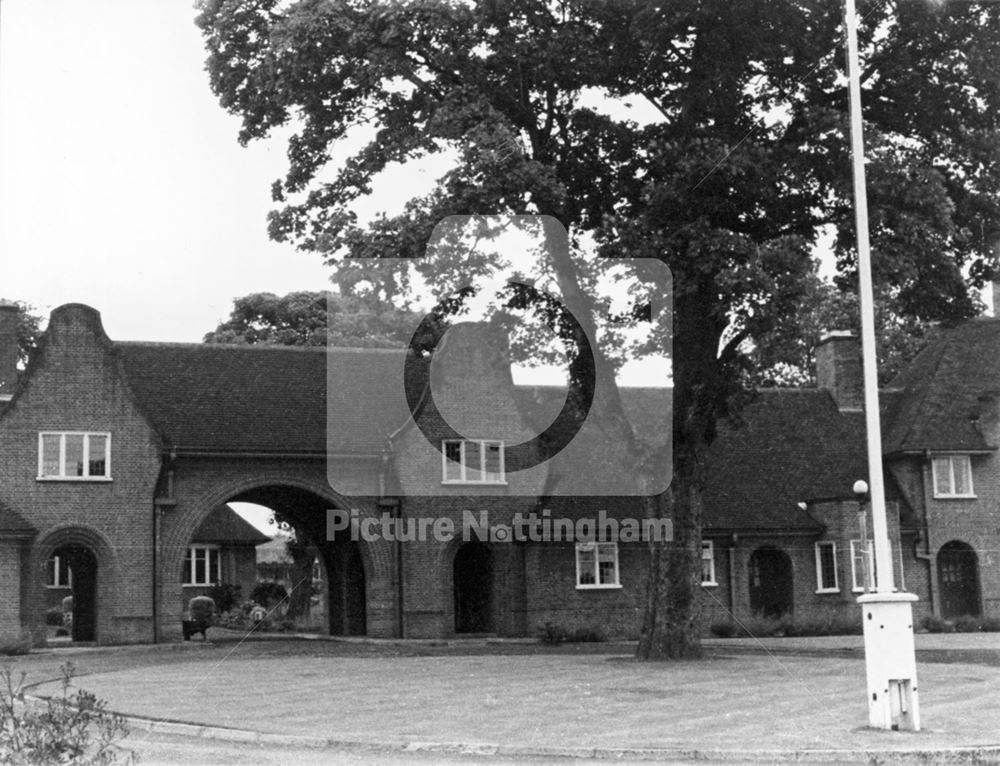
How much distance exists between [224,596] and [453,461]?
2079 cm

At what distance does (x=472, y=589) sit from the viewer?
4631cm

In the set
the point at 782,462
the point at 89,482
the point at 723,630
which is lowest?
the point at 723,630

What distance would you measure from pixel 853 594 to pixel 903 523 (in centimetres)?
320

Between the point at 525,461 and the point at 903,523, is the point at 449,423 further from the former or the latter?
the point at 903,523

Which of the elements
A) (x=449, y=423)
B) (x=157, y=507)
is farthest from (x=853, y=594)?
(x=157, y=507)

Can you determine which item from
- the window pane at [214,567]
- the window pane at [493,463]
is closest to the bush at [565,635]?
the window pane at [493,463]

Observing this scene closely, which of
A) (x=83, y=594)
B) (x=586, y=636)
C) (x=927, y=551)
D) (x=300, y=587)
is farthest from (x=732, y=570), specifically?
(x=83, y=594)

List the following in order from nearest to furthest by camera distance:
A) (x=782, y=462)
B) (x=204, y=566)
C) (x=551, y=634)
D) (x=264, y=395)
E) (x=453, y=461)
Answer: (x=551, y=634)
(x=453, y=461)
(x=264, y=395)
(x=782, y=462)
(x=204, y=566)

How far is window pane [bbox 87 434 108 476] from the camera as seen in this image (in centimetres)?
3962

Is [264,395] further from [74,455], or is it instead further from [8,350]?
[8,350]

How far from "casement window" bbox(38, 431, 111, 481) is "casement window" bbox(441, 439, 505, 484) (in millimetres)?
10095

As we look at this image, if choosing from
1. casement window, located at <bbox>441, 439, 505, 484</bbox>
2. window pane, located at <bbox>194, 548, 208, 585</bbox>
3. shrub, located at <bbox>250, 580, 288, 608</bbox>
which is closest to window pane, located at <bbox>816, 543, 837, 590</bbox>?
casement window, located at <bbox>441, 439, 505, 484</bbox>

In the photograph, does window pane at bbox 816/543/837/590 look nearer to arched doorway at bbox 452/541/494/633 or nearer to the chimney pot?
arched doorway at bbox 452/541/494/633

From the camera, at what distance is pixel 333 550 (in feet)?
154
